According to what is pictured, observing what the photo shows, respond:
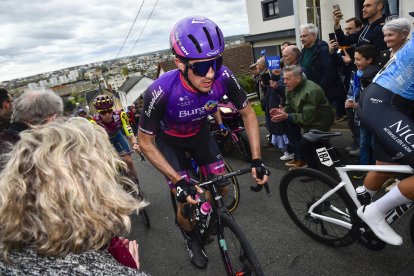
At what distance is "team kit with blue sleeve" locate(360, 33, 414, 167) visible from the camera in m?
2.23

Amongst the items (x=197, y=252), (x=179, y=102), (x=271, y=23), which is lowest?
(x=197, y=252)

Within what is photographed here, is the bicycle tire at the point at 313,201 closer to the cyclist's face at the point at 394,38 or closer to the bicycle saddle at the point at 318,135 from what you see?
Answer: the bicycle saddle at the point at 318,135

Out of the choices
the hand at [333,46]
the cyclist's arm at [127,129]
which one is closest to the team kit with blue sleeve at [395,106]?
the cyclist's arm at [127,129]

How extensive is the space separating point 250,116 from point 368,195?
4.17ft

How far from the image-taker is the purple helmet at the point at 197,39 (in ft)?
7.89

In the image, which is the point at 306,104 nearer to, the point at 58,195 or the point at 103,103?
the point at 103,103

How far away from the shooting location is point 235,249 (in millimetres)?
2404

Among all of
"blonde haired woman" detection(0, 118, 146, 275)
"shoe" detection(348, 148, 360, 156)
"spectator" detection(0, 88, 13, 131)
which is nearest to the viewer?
"blonde haired woman" detection(0, 118, 146, 275)

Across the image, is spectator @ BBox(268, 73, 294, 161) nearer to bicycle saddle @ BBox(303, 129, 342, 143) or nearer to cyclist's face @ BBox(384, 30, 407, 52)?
cyclist's face @ BBox(384, 30, 407, 52)

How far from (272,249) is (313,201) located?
705 millimetres

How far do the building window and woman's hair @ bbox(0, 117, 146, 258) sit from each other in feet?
59.1

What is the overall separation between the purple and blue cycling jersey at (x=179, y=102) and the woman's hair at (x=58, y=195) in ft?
4.80

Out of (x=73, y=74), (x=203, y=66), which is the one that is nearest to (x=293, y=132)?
(x=203, y=66)

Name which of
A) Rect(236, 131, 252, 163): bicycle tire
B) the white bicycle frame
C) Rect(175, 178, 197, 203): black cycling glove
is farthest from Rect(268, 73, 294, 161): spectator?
Rect(175, 178, 197, 203): black cycling glove
